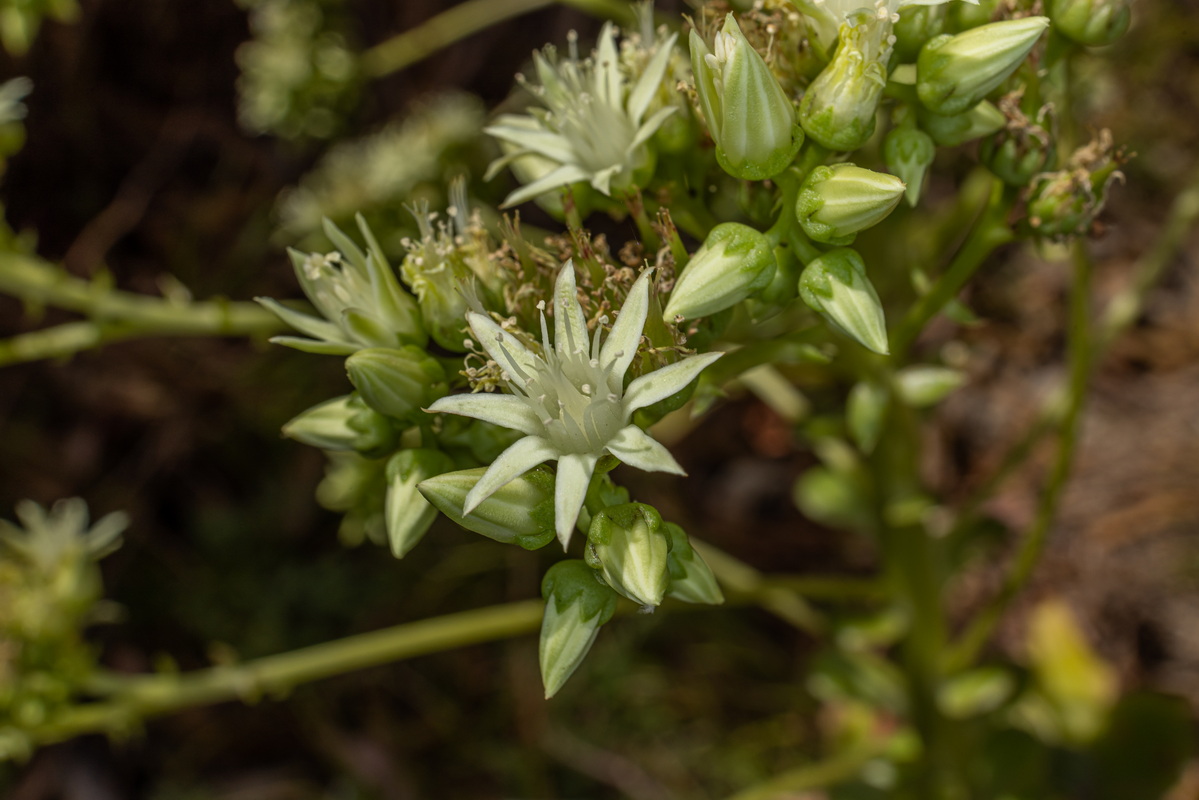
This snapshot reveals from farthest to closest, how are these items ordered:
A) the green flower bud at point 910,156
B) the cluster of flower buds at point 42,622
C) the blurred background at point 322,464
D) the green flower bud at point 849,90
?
the blurred background at point 322,464
the cluster of flower buds at point 42,622
the green flower bud at point 910,156
the green flower bud at point 849,90

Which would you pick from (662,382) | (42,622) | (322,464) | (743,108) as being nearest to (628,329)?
(662,382)

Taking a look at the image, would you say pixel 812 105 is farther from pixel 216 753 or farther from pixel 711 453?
pixel 216 753

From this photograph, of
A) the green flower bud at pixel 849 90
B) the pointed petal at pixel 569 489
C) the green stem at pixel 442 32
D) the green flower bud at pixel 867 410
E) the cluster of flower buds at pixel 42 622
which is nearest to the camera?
the pointed petal at pixel 569 489

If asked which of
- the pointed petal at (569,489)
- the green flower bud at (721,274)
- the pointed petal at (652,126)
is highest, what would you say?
the pointed petal at (652,126)

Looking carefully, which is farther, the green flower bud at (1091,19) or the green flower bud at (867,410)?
the green flower bud at (867,410)

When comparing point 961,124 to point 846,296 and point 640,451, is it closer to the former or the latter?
point 846,296

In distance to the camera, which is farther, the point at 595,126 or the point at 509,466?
the point at 595,126

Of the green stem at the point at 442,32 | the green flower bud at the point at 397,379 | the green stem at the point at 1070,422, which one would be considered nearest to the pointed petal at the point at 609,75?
the green flower bud at the point at 397,379

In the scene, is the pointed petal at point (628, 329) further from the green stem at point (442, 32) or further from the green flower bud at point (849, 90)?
the green stem at point (442, 32)

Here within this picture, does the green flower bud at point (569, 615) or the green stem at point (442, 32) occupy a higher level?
the green stem at point (442, 32)
